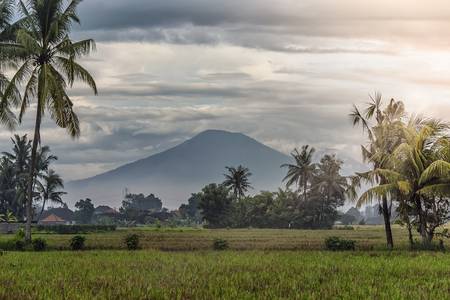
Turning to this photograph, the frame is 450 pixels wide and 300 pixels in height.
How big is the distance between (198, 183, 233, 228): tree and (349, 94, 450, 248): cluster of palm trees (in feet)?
188

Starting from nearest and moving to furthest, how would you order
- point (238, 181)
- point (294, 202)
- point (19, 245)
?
point (19, 245), point (294, 202), point (238, 181)

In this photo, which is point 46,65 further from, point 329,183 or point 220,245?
point 329,183

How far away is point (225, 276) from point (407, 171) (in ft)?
50.9

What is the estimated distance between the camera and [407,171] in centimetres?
2883

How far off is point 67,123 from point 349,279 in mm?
19982

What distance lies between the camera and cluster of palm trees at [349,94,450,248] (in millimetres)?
27922

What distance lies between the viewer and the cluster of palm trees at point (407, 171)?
27.9m

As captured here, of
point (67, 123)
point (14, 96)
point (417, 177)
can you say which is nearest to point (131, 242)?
point (67, 123)

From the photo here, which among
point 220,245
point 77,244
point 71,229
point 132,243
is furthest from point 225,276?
point 71,229

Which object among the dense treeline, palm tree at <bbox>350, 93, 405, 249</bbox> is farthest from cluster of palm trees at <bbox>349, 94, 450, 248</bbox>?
the dense treeline

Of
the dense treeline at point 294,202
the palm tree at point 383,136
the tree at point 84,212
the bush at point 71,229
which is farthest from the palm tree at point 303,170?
the tree at point 84,212

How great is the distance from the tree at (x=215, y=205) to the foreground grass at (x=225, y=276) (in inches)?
2509

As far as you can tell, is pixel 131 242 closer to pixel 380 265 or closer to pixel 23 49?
pixel 23 49

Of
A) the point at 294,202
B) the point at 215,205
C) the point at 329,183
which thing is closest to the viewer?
the point at 329,183
